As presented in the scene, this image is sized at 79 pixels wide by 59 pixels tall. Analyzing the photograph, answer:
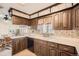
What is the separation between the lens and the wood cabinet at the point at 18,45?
6.02 ft

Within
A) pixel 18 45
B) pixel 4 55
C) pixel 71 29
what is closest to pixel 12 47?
pixel 18 45

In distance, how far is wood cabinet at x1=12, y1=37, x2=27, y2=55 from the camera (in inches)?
72.3

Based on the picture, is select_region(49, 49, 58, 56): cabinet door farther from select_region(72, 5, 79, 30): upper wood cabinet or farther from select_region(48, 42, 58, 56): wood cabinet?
select_region(72, 5, 79, 30): upper wood cabinet

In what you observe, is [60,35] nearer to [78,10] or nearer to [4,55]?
Answer: [78,10]

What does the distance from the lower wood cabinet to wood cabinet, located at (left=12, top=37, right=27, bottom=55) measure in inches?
8.3

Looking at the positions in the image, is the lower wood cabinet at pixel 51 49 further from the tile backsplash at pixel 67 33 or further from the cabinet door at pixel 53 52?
the tile backsplash at pixel 67 33

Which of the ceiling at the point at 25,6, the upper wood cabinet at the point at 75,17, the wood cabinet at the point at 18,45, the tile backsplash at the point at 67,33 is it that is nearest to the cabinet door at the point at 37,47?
the wood cabinet at the point at 18,45

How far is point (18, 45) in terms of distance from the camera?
1851 mm

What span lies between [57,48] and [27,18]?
721 millimetres

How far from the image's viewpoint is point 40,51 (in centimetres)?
188

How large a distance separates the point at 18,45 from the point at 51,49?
0.57 m

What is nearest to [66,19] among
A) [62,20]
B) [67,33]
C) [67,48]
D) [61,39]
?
[62,20]

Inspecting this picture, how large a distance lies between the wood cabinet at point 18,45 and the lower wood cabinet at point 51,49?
21cm

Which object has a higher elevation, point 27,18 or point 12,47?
point 27,18
